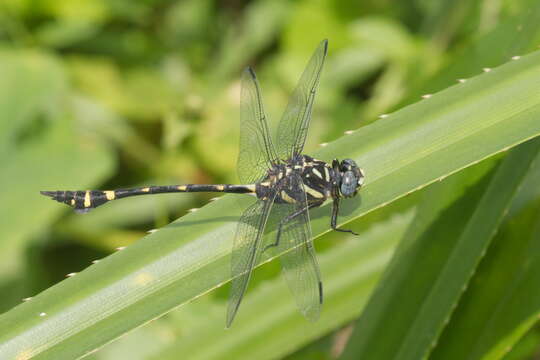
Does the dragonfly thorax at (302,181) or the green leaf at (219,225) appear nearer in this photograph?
the green leaf at (219,225)

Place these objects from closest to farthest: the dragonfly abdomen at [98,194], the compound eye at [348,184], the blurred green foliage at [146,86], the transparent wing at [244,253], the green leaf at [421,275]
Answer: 1. the transparent wing at [244,253]
2. the green leaf at [421,275]
3. the compound eye at [348,184]
4. the dragonfly abdomen at [98,194]
5. the blurred green foliage at [146,86]

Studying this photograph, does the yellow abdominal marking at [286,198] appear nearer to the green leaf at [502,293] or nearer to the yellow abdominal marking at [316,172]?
the yellow abdominal marking at [316,172]

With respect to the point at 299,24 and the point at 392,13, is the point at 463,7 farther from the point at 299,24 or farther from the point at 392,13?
Answer: the point at 299,24

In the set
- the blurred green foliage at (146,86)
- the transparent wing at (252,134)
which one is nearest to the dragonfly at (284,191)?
the transparent wing at (252,134)

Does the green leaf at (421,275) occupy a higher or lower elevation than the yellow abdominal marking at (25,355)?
lower

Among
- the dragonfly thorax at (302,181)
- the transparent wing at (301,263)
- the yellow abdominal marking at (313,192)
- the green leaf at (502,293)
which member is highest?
the dragonfly thorax at (302,181)

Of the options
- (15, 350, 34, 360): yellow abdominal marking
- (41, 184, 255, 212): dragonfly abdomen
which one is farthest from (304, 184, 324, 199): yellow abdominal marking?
(15, 350, 34, 360): yellow abdominal marking

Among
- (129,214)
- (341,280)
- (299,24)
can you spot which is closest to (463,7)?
(299,24)
